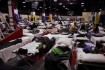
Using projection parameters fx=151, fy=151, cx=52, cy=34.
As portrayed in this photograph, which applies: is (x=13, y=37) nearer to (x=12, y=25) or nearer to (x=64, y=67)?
(x=12, y=25)

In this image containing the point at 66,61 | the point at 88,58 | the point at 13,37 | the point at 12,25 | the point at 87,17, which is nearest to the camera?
the point at 88,58

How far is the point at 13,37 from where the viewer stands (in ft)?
23.9

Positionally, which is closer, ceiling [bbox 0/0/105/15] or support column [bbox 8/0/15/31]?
support column [bbox 8/0/15/31]

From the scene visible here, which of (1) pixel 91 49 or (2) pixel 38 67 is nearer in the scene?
(1) pixel 91 49

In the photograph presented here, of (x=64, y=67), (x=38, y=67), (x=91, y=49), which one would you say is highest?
(x=91, y=49)

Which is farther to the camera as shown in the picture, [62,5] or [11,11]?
[62,5]

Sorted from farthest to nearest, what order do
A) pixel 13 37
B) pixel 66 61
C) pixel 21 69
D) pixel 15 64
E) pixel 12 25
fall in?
pixel 12 25
pixel 13 37
pixel 15 64
pixel 21 69
pixel 66 61

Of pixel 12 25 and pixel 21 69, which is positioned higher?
pixel 12 25

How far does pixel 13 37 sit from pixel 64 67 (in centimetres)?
376

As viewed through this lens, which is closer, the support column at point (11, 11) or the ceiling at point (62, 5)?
the support column at point (11, 11)

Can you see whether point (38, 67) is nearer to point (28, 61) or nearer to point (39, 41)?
point (28, 61)

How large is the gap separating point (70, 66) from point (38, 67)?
132 centimetres

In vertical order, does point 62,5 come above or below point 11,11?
above

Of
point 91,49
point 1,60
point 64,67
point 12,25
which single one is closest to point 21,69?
point 1,60
